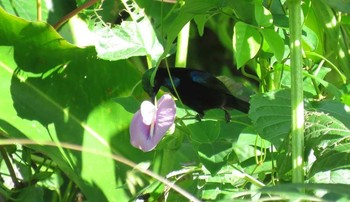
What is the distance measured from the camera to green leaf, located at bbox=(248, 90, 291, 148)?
2.99 feet

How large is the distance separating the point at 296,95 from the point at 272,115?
0.39 feet

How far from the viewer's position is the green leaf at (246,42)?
991 mm

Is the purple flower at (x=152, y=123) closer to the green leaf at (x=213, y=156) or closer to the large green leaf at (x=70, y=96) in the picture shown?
the green leaf at (x=213, y=156)

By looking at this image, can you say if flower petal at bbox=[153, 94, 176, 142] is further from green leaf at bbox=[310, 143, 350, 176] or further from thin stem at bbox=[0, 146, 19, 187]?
thin stem at bbox=[0, 146, 19, 187]

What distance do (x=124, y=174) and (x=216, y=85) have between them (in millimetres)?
284

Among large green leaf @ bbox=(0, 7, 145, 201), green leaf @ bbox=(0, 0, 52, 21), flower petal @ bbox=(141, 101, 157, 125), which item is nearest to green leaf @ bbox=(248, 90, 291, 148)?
flower petal @ bbox=(141, 101, 157, 125)

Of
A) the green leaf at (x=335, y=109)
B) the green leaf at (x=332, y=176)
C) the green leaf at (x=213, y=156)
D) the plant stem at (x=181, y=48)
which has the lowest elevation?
the green leaf at (x=213, y=156)

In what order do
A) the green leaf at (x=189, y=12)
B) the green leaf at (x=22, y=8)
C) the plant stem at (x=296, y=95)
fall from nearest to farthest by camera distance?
the plant stem at (x=296, y=95)
the green leaf at (x=189, y=12)
the green leaf at (x=22, y=8)

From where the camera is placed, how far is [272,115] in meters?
0.93

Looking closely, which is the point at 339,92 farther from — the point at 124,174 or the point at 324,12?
the point at 124,174

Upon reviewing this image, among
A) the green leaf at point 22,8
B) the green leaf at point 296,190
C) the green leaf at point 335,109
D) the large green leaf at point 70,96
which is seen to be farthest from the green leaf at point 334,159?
the green leaf at point 22,8

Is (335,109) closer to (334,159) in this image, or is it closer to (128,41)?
(334,159)

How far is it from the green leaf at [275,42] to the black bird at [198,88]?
0.43 ft

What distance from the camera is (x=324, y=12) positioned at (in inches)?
41.0
